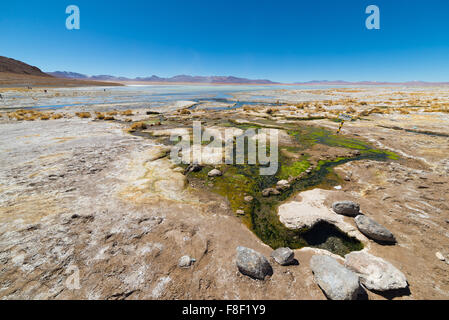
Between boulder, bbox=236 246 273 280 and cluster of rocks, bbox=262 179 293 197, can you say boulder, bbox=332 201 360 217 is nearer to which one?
cluster of rocks, bbox=262 179 293 197

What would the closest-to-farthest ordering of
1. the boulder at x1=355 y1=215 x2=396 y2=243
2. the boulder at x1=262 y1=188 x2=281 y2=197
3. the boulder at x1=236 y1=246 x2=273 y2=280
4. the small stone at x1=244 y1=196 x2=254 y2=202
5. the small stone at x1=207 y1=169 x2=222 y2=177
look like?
1. the boulder at x1=236 y1=246 x2=273 y2=280
2. the boulder at x1=355 y1=215 x2=396 y2=243
3. the small stone at x1=244 y1=196 x2=254 y2=202
4. the boulder at x1=262 y1=188 x2=281 y2=197
5. the small stone at x1=207 y1=169 x2=222 y2=177

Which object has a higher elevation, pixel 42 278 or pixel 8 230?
pixel 8 230

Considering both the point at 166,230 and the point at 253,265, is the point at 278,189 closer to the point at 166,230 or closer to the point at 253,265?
the point at 253,265

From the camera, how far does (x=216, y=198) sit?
686cm

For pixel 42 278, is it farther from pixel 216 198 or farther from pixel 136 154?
pixel 136 154

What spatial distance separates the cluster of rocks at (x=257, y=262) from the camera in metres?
3.76

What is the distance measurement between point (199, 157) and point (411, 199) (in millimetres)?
9476

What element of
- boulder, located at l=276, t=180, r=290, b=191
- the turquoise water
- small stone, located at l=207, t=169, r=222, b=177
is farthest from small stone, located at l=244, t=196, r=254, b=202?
the turquoise water

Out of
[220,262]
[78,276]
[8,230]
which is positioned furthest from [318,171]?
[8,230]

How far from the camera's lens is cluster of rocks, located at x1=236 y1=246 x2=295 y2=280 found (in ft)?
12.3

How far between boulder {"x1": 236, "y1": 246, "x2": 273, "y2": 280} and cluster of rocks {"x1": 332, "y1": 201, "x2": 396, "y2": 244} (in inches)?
125

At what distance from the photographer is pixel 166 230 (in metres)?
5.01

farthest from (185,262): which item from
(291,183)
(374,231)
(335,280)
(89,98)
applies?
(89,98)
